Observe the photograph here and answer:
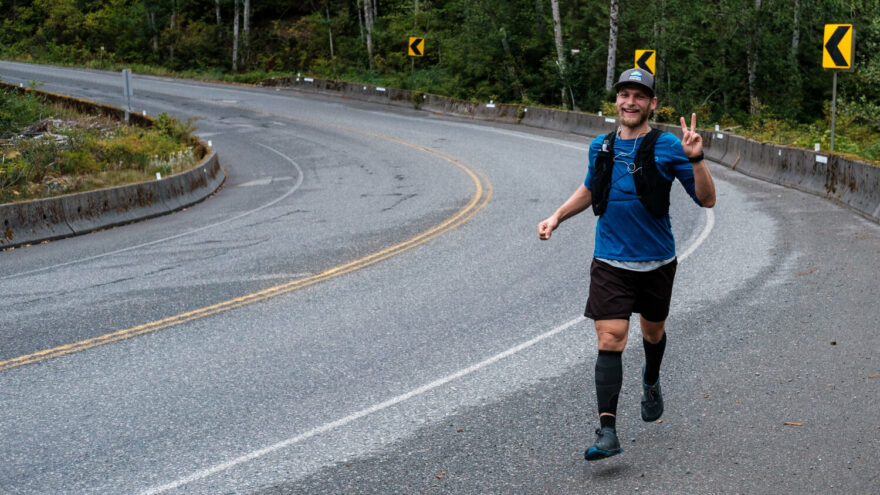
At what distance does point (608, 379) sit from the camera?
206 inches

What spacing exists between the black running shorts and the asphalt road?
2.95ft

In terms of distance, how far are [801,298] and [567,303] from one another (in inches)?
92.7

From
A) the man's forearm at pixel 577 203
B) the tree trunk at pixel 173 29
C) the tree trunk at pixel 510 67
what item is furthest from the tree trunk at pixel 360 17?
the man's forearm at pixel 577 203

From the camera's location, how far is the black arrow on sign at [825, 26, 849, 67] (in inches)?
707

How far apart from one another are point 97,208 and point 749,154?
14.3m

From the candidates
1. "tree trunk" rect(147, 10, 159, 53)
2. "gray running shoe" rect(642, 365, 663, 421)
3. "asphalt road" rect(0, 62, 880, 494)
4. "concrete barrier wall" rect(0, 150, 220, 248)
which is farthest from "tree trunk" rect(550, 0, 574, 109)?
"tree trunk" rect(147, 10, 159, 53)

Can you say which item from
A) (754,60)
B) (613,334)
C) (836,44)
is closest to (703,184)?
(613,334)

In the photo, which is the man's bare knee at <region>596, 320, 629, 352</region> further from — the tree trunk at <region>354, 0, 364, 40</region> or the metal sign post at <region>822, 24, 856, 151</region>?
the tree trunk at <region>354, 0, 364, 40</region>

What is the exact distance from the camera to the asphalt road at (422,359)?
5.43 metres

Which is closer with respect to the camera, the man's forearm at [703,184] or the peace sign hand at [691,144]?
the peace sign hand at [691,144]

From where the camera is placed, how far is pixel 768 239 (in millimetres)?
12844

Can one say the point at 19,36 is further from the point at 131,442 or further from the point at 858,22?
the point at 131,442

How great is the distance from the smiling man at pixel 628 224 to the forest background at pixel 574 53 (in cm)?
1446

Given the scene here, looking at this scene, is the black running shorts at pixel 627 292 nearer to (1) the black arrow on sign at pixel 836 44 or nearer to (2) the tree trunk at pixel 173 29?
(1) the black arrow on sign at pixel 836 44
